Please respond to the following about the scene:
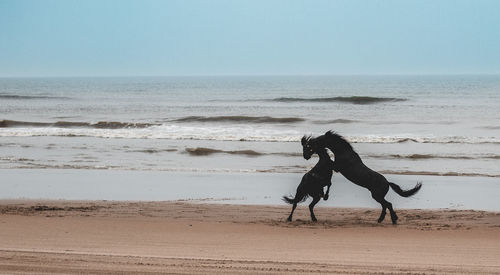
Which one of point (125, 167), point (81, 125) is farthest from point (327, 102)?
point (125, 167)

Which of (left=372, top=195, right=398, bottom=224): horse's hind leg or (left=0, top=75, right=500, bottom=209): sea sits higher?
(left=372, top=195, right=398, bottom=224): horse's hind leg

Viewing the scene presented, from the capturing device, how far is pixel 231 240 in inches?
327

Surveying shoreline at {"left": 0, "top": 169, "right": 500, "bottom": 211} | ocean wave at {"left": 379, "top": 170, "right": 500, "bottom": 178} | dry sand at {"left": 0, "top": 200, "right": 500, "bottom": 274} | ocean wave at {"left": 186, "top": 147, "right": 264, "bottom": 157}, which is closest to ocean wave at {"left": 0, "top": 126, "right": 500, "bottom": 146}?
ocean wave at {"left": 186, "top": 147, "right": 264, "bottom": 157}

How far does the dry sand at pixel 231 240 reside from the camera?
645 centimetres

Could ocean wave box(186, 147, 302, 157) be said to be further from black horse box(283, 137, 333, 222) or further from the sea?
black horse box(283, 137, 333, 222)

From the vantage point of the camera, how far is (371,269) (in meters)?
6.38

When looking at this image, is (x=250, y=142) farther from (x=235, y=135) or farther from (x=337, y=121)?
(x=337, y=121)

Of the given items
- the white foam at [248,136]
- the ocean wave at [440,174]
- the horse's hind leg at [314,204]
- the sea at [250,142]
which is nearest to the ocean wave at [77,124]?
the sea at [250,142]

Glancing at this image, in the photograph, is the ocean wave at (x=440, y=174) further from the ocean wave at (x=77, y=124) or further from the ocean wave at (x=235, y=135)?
the ocean wave at (x=77, y=124)

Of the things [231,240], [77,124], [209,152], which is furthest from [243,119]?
[231,240]

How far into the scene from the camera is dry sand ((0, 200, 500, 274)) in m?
6.45

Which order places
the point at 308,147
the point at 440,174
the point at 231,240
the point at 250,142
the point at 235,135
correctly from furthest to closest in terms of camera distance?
1. the point at 235,135
2. the point at 250,142
3. the point at 440,174
4. the point at 308,147
5. the point at 231,240

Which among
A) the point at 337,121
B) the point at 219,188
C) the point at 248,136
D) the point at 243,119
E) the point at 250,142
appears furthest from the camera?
the point at 243,119

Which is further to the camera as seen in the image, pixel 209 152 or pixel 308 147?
pixel 209 152
